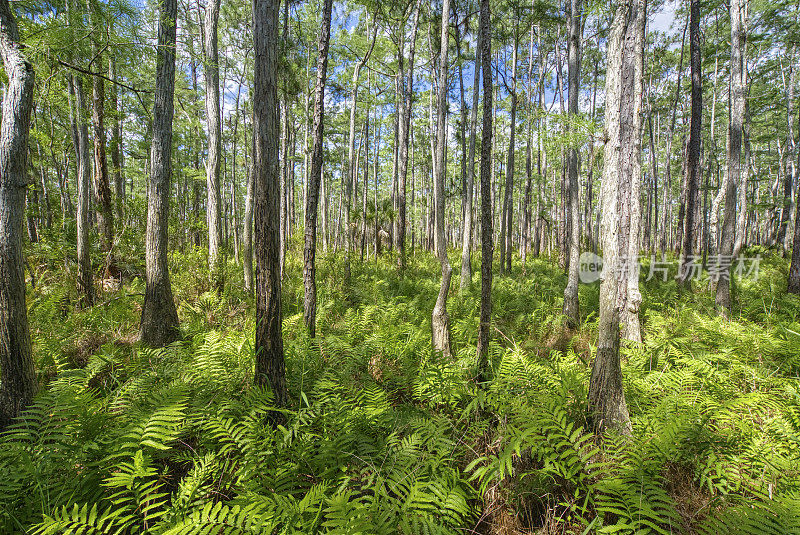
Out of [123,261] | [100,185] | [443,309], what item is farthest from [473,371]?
[100,185]

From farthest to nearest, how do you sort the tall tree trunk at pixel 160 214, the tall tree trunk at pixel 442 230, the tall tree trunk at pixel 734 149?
the tall tree trunk at pixel 734 149 < the tall tree trunk at pixel 442 230 < the tall tree trunk at pixel 160 214

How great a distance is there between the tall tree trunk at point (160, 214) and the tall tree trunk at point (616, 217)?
6057mm

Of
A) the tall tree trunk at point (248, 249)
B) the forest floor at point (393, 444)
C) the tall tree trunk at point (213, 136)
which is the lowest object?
the forest floor at point (393, 444)

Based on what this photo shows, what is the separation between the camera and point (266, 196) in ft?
10.4

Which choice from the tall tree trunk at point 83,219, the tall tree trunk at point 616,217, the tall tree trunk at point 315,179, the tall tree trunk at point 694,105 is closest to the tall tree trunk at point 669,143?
the tall tree trunk at point 694,105

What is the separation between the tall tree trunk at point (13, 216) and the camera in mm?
3059

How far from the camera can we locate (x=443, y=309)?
538 centimetres

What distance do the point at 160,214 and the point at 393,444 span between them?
5161mm

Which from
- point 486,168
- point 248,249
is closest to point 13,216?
point 486,168

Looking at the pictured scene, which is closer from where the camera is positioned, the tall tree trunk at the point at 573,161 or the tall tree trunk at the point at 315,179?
the tall tree trunk at the point at 315,179

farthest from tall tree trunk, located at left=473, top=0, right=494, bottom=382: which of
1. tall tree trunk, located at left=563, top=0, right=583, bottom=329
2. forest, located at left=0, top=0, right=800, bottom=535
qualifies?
tall tree trunk, located at left=563, top=0, right=583, bottom=329

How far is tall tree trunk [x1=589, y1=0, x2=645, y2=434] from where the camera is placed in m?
3.04

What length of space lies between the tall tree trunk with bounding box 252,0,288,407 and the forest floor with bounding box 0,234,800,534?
392 mm

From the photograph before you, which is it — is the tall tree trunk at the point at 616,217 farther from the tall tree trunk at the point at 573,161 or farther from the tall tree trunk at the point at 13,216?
the tall tree trunk at the point at 13,216
